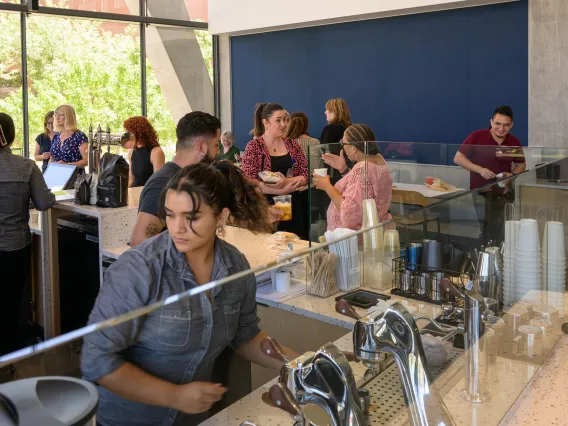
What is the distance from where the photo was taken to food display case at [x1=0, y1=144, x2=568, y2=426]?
82cm

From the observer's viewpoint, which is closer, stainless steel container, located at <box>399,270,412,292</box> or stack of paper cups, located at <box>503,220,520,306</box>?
stainless steel container, located at <box>399,270,412,292</box>

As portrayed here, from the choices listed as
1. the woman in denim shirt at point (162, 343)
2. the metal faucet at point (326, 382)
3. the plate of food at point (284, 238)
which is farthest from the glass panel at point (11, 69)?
the metal faucet at point (326, 382)

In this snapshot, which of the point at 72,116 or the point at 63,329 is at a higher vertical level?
the point at 72,116

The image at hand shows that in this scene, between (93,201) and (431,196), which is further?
(93,201)

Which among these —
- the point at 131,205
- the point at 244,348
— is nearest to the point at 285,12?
the point at 131,205

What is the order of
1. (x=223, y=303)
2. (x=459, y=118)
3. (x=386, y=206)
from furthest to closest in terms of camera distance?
1. (x=459, y=118)
2. (x=386, y=206)
3. (x=223, y=303)

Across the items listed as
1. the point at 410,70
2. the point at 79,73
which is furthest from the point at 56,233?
the point at 410,70

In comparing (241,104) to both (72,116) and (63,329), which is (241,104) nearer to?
(72,116)

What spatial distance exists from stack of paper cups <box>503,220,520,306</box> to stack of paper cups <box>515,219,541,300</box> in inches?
0.7

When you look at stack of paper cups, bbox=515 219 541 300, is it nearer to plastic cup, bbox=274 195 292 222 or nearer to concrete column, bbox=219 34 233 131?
plastic cup, bbox=274 195 292 222

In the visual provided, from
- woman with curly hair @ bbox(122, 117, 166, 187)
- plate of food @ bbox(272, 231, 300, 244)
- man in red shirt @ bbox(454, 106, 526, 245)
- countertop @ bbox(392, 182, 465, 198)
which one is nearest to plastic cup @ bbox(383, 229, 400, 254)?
man in red shirt @ bbox(454, 106, 526, 245)

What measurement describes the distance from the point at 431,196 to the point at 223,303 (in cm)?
258

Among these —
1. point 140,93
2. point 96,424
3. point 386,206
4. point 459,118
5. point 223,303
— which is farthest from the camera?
point 140,93

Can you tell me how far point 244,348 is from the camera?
902 mm
